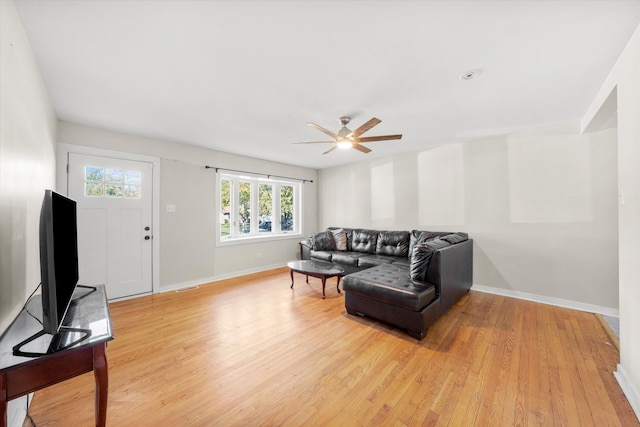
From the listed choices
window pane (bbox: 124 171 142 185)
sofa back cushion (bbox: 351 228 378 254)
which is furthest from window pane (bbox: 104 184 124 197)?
sofa back cushion (bbox: 351 228 378 254)

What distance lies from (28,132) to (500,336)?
4.24m

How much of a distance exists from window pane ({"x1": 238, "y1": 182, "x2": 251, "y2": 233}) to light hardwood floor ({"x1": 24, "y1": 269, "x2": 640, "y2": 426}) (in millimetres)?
2235

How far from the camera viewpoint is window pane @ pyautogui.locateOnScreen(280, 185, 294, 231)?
5.72m

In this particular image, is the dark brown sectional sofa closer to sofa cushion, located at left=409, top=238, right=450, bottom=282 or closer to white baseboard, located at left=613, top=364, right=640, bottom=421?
sofa cushion, located at left=409, top=238, right=450, bottom=282

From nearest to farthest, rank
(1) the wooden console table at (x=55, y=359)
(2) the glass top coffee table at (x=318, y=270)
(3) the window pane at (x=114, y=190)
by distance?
(1) the wooden console table at (x=55, y=359) → (3) the window pane at (x=114, y=190) → (2) the glass top coffee table at (x=318, y=270)

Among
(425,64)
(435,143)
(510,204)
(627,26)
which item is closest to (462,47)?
(425,64)

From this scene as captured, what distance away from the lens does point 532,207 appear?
3373mm

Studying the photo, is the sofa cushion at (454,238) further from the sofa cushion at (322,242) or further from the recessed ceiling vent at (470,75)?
the sofa cushion at (322,242)

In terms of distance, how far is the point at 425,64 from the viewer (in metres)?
1.90

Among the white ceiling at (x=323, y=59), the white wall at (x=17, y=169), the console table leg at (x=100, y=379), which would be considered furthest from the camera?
the white ceiling at (x=323, y=59)

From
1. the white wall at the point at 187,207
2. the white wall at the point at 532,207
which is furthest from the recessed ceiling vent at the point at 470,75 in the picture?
the white wall at the point at 187,207

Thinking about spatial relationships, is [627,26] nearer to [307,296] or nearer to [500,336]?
[500,336]

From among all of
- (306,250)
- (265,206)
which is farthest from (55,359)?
(265,206)

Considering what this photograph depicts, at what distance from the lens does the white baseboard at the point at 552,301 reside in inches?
114
